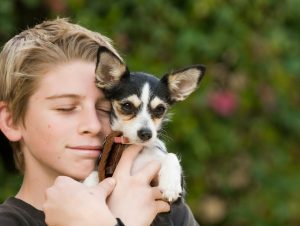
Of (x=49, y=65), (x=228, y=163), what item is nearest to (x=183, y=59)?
(x=228, y=163)

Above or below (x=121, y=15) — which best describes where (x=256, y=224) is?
below


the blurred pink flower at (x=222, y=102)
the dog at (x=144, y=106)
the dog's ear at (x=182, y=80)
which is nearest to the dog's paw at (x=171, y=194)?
the dog at (x=144, y=106)

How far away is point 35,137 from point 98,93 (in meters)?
0.29

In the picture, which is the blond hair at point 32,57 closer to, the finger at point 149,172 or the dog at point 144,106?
the dog at point 144,106

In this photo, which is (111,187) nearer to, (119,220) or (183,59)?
(119,220)

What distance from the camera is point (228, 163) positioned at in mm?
6605

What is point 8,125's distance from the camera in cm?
348

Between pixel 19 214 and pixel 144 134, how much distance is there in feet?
1.84

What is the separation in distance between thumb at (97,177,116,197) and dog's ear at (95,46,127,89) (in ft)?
1.24

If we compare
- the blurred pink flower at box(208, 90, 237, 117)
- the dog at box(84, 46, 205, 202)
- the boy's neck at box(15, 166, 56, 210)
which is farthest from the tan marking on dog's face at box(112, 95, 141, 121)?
the blurred pink flower at box(208, 90, 237, 117)

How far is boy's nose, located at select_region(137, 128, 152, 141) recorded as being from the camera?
11.1 ft

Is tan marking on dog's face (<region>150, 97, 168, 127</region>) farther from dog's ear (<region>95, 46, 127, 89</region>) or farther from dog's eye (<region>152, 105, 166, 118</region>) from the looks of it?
dog's ear (<region>95, 46, 127, 89</region>)

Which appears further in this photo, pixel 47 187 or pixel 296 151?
pixel 296 151

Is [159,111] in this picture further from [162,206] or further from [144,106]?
[162,206]
